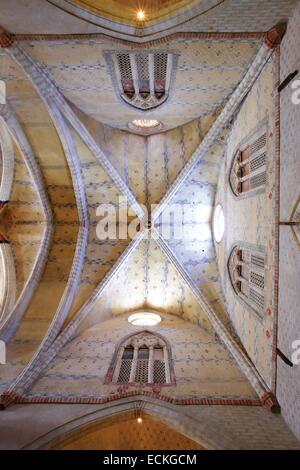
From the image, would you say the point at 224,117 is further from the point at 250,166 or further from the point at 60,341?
the point at 60,341

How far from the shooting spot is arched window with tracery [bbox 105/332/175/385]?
6625 millimetres

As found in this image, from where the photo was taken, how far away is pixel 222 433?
5.14 metres

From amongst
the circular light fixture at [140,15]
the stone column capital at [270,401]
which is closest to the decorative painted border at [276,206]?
the stone column capital at [270,401]

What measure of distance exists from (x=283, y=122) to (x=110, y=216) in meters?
5.48

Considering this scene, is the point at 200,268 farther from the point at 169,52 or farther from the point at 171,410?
the point at 169,52

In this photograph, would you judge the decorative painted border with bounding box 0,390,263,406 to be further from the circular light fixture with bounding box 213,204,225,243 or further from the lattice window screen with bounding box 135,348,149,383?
the circular light fixture with bounding box 213,204,225,243

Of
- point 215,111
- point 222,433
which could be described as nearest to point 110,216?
point 215,111

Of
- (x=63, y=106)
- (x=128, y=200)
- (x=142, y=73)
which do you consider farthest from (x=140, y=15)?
(x=128, y=200)

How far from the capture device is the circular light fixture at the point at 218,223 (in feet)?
28.7

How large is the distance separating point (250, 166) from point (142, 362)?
498cm

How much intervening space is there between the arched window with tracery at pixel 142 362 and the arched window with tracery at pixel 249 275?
2220mm

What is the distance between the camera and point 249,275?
270 inches

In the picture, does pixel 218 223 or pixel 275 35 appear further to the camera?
pixel 218 223

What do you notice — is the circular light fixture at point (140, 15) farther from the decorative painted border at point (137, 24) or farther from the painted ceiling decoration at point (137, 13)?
the decorative painted border at point (137, 24)
